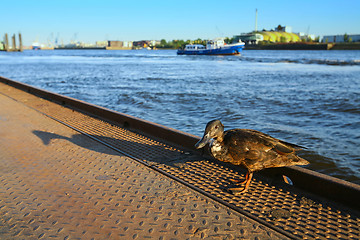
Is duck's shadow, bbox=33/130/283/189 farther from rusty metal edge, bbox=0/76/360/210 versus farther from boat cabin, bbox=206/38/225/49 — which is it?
boat cabin, bbox=206/38/225/49

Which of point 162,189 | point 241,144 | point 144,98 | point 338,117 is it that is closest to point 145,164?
point 162,189

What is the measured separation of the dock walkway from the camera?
93.0 inches

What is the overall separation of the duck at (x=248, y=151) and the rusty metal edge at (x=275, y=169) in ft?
0.59

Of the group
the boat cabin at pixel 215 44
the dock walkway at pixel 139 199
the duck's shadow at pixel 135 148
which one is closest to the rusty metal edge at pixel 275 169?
the dock walkway at pixel 139 199

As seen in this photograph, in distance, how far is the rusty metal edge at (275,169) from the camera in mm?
2795

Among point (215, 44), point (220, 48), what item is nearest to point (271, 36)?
point (215, 44)

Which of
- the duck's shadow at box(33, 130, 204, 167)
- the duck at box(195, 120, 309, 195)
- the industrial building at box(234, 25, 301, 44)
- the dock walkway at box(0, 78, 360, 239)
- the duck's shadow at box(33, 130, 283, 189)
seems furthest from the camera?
the industrial building at box(234, 25, 301, 44)

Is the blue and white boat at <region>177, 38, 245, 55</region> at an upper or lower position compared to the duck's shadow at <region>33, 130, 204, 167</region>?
upper

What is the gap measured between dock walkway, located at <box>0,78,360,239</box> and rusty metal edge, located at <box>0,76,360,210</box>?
9cm

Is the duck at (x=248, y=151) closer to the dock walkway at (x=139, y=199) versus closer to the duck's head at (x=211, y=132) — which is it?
the duck's head at (x=211, y=132)

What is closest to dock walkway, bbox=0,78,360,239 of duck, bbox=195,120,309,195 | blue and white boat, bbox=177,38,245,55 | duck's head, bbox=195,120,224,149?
duck, bbox=195,120,309,195

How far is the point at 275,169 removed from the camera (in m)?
3.36

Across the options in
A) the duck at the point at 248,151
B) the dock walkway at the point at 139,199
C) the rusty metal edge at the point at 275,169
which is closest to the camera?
the dock walkway at the point at 139,199

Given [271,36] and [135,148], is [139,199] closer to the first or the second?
[135,148]
